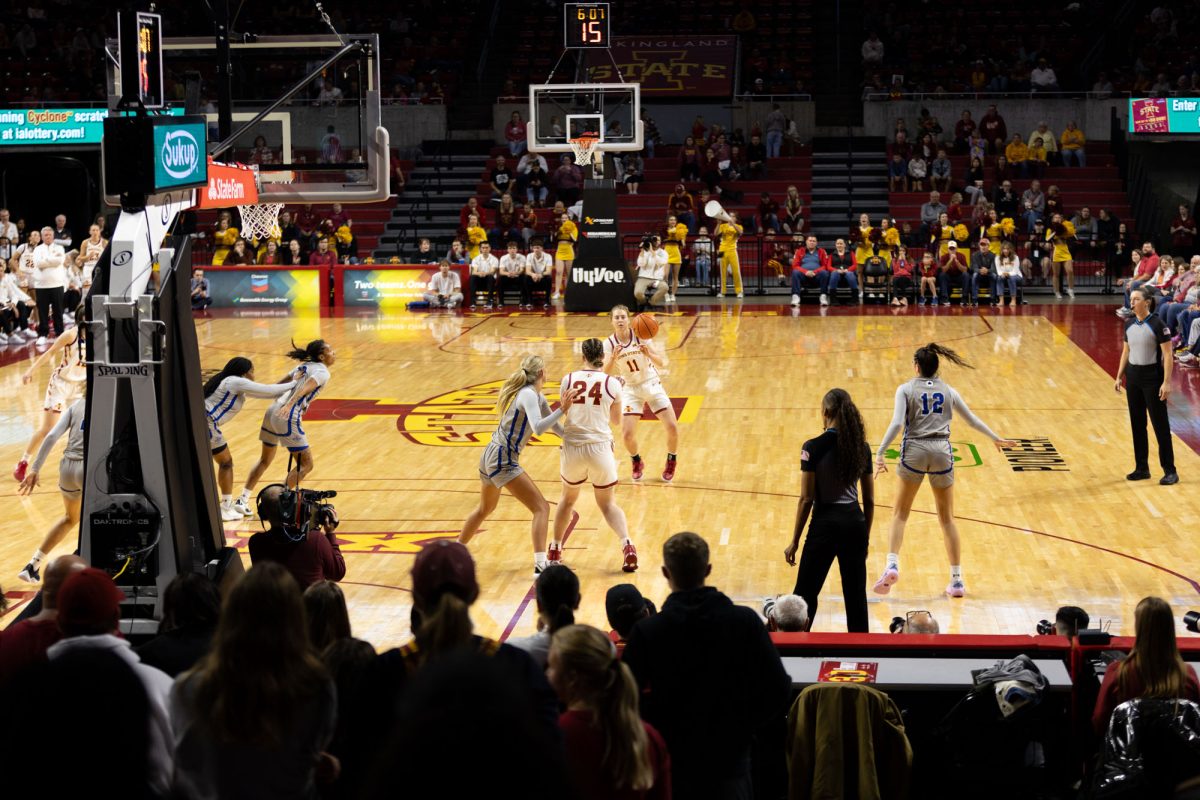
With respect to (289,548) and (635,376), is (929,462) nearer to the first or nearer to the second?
(635,376)

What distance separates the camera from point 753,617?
5.00m

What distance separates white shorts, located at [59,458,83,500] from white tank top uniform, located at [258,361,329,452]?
5.96 feet

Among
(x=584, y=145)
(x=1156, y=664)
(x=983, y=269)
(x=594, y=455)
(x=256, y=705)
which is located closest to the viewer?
(x=256, y=705)

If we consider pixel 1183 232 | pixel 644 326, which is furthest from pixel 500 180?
pixel 644 326

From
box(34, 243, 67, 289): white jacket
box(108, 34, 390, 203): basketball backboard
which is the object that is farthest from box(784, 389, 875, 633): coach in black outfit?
box(34, 243, 67, 289): white jacket

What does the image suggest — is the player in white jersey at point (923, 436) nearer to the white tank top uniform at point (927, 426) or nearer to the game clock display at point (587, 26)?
the white tank top uniform at point (927, 426)

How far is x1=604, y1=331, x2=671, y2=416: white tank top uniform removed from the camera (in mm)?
13102

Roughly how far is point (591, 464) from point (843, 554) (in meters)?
2.14

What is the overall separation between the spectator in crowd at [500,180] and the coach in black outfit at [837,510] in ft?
79.4

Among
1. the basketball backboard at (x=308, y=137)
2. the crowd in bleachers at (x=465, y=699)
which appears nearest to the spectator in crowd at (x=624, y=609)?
the crowd in bleachers at (x=465, y=699)

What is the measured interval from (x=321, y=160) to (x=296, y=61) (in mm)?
5865

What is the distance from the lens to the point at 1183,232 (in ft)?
96.0

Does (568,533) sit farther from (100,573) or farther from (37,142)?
(37,142)

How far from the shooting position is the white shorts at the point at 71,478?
980 centimetres
